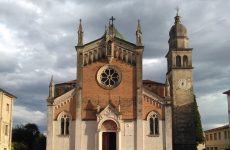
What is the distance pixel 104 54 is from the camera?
37812 millimetres

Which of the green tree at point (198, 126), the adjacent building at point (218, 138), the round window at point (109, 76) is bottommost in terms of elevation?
the adjacent building at point (218, 138)

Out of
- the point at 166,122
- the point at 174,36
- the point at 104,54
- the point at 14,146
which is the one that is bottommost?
Answer: the point at 14,146

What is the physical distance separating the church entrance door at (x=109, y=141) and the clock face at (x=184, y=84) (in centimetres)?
1417

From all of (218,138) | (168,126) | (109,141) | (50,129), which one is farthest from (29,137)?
(218,138)

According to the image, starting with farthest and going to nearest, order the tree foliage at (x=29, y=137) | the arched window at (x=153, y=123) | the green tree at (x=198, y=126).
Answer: the tree foliage at (x=29, y=137), the green tree at (x=198, y=126), the arched window at (x=153, y=123)

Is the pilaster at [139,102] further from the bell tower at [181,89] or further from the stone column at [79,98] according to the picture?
the bell tower at [181,89]

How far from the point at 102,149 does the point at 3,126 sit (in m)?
12.2

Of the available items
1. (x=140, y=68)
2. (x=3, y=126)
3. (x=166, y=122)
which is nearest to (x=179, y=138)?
(x=166, y=122)

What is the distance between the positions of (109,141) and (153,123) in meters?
4.76

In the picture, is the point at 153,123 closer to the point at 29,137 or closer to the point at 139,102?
the point at 139,102

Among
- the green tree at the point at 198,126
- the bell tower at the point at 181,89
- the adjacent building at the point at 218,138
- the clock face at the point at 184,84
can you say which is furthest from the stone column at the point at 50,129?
the adjacent building at the point at 218,138

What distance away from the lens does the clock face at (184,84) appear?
152 ft

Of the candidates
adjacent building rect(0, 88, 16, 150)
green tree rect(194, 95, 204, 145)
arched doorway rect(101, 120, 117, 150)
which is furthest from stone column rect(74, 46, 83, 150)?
green tree rect(194, 95, 204, 145)

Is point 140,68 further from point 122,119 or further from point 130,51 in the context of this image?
point 122,119
